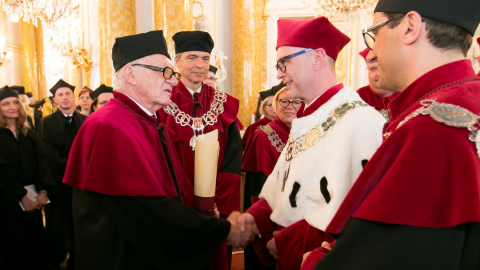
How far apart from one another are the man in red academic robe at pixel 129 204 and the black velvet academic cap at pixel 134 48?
0.29 meters

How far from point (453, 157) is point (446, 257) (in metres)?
0.28

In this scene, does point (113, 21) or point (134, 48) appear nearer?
point (134, 48)

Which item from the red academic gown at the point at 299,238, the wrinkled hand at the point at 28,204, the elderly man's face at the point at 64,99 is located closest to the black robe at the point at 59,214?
the wrinkled hand at the point at 28,204

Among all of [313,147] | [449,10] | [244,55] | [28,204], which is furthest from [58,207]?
[244,55]

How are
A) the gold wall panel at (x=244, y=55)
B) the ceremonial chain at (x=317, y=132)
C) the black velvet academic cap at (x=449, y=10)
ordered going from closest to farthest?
the black velvet academic cap at (x=449, y=10)
the ceremonial chain at (x=317, y=132)
the gold wall panel at (x=244, y=55)

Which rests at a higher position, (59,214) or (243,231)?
(243,231)

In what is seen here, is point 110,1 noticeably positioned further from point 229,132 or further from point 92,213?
point 92,213

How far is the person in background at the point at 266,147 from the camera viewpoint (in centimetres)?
459

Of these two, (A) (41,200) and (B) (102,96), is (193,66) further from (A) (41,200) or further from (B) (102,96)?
(B) (102,96)

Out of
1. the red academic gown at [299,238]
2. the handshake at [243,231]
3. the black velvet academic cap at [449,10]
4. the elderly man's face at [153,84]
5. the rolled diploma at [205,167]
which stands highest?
the black velvet academic cap at [449,10]

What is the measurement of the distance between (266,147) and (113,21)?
3.26m

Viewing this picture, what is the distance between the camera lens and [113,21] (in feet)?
20.2

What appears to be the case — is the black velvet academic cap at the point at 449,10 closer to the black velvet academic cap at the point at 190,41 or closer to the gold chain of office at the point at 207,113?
the gold chain of office at the point at 207,113

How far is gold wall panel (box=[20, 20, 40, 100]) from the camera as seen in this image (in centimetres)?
1575
